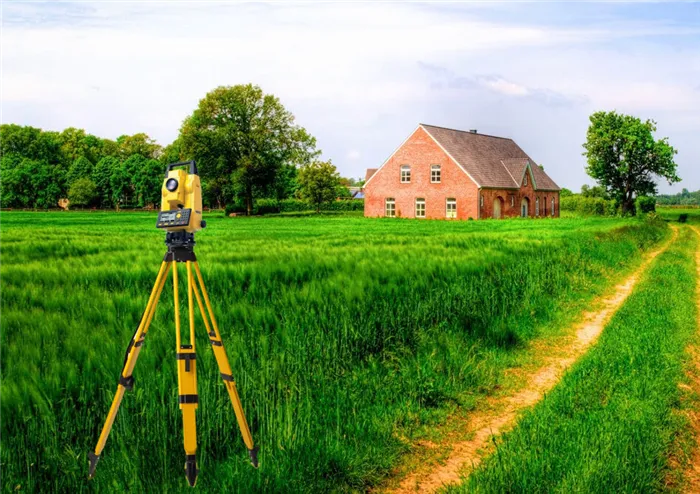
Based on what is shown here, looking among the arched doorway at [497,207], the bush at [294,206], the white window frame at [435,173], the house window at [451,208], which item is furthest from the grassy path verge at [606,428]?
the bush at [294,206]

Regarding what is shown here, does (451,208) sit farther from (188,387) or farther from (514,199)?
(188,387)

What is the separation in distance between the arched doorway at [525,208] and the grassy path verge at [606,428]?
188 ft

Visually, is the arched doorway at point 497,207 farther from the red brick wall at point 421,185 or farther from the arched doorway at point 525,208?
the arched doorway at point 525,208

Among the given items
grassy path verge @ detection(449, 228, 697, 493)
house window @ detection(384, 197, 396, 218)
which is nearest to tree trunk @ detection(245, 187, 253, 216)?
house window @ detection(384, 197, 396, 218)

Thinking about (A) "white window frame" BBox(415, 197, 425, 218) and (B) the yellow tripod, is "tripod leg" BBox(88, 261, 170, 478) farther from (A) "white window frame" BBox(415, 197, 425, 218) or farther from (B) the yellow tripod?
(A) "white window frame" BBox(415, 197, 425, 218)

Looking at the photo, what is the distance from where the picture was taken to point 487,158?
65.5 meters

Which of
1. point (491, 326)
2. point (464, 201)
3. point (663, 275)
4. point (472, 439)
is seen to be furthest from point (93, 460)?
point (464, 201)

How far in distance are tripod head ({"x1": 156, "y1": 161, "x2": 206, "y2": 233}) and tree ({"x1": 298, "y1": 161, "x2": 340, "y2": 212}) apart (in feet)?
235

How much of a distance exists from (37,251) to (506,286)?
12.4 meters

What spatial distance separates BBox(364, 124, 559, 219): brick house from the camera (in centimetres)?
5922

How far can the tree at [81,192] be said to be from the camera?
331 feet

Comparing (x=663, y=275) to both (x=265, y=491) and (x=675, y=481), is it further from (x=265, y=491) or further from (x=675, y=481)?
(x=265, y=491)

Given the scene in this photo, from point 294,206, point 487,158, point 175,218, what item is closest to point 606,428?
point 175,218

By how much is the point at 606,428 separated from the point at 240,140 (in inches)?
2862
